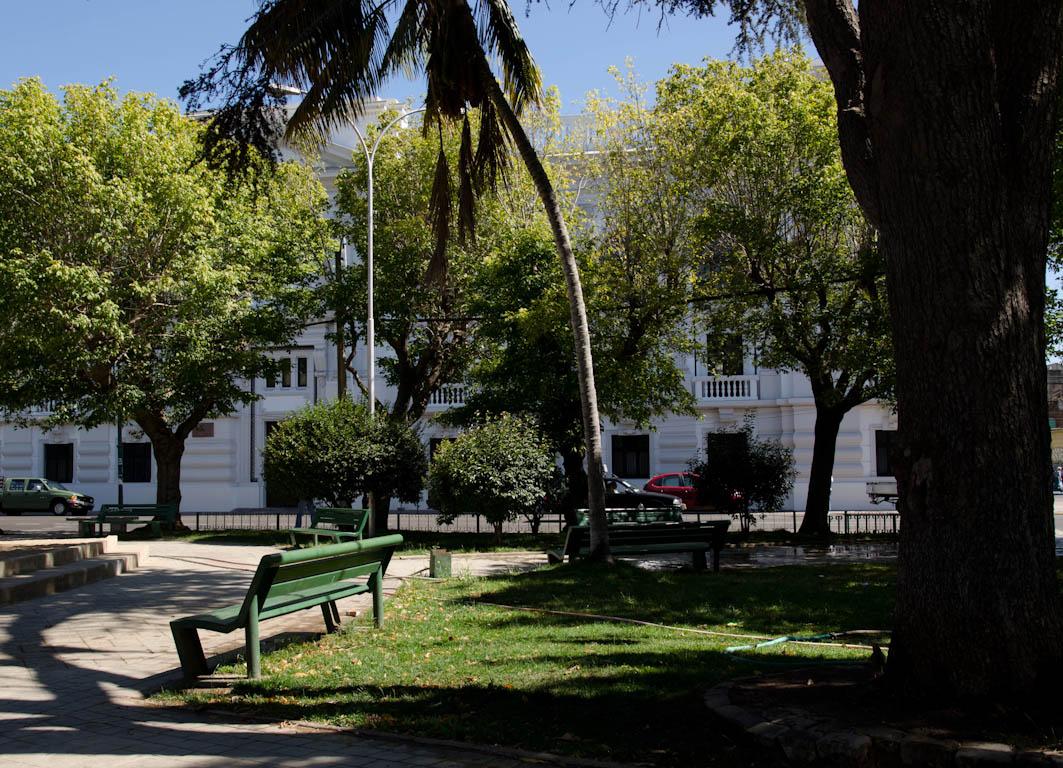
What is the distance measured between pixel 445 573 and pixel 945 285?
947cm

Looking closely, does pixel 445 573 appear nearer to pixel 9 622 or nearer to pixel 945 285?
pixel 9 622

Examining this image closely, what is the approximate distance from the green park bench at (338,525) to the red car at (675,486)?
1728 centimetres

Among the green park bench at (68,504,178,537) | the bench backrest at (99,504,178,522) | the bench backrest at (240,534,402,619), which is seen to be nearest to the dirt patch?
the bench backrest at (240,534,402,619)

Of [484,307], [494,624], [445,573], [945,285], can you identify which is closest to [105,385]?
[484,307]

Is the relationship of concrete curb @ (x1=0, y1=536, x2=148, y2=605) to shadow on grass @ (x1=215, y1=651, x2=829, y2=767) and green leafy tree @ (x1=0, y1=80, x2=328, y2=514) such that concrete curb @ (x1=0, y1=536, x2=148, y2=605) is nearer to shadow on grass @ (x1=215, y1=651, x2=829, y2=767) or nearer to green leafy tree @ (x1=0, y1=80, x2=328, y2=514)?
shadow on grass @ (x1=215, y1=651, x2=829, y2=767)

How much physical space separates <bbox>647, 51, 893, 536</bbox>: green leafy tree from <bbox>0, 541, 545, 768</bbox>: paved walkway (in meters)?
12.6

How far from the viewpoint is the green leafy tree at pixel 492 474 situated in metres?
19.6

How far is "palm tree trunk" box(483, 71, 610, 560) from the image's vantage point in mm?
12688

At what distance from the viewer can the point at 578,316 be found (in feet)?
43.3

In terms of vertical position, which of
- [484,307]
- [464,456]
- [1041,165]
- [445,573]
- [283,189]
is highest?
[283,189]

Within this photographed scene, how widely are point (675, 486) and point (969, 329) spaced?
29414 millimetres

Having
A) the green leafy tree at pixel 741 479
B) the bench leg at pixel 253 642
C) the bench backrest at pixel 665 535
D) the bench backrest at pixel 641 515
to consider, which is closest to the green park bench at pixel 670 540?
the bench backrest at pixel 665 535

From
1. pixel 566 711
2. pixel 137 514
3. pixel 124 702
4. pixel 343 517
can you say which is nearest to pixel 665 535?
pixel 343 517

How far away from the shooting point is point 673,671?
256 inches
